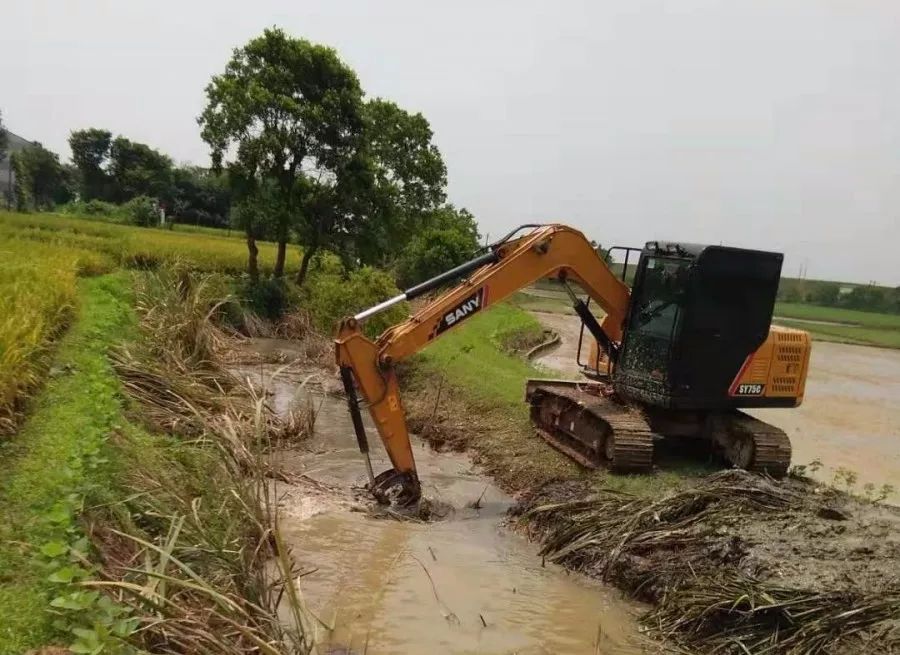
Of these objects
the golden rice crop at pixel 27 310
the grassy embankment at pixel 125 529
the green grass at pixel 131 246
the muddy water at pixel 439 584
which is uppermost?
the green grass at pixel 131 246

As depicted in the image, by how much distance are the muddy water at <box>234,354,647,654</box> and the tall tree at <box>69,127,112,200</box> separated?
50.6m

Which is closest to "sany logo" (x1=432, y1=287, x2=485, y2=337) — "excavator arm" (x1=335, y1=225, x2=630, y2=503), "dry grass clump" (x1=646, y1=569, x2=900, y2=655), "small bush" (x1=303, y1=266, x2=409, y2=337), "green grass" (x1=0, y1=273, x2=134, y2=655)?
"excavator arm" (x1=335, y1=225, x2=630, y2=503)

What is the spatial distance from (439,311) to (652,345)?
270cm

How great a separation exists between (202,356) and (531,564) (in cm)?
661

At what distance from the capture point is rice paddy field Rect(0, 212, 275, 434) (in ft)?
20.8

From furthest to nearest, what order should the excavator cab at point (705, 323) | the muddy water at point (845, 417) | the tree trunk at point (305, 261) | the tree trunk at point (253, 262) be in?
1. the tree trunk at point (305, 261)
2. the tree trunk at point (253, 262)
3. the muddy water at point (845, 417)
4. the excavator cab at point (705, 323)

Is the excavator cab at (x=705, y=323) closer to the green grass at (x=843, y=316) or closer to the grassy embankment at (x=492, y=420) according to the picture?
the grassy embankment at (x=492, y=420)

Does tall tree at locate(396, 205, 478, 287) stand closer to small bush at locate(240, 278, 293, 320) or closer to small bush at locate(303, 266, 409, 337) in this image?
small bush at locate(240, 278, 293, 320)

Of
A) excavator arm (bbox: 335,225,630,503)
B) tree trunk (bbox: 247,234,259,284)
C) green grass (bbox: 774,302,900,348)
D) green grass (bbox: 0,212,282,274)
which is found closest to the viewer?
excavator arm (bbox: 335,225,630,503)

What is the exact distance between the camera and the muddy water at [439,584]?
5.73 m

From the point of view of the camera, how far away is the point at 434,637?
5.66 meters

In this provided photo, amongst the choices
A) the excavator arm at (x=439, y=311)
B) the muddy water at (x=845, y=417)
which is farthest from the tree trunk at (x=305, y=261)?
the excavator arm at (x=439, y=311)

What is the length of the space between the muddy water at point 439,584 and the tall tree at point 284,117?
1315cm

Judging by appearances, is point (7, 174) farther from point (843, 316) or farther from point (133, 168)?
point (843, 316)
